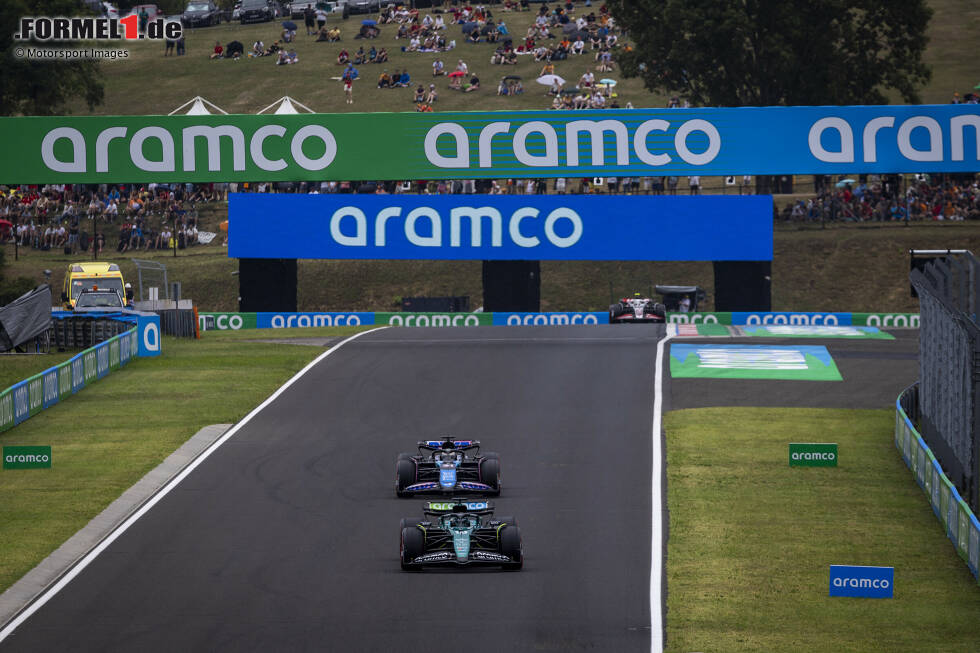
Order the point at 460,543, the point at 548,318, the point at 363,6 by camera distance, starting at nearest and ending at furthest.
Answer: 1. the point at 460,543
2. the point at 548,318
3. the point at 363,6

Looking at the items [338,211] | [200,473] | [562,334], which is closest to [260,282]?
[338,211]

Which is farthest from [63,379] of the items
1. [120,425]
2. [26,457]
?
[26,457]

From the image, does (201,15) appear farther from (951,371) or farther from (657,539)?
(657,539)

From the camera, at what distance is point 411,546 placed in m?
19.3

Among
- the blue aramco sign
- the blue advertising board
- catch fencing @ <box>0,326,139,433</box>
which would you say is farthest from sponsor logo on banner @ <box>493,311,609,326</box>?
the blue aramco sign

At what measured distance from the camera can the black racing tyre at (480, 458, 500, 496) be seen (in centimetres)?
2409

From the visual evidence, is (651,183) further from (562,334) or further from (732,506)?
(732,506)

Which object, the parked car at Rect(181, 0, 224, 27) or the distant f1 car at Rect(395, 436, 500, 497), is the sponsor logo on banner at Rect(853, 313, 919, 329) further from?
the parked car at Rect(181, 0, 224, 27)

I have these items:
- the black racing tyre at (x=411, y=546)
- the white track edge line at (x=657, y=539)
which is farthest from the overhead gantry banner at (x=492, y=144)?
the black racing tyre at (x=411, y=546)

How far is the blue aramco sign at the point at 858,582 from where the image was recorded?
18109mm

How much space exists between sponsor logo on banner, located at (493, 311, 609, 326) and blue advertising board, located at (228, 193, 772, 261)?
216 cm

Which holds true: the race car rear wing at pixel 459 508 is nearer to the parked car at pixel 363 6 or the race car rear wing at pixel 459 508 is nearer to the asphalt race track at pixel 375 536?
the asphalt race track at pixel 375 536

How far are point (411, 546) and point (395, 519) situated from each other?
11.2ft

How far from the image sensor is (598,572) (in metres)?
19.6
